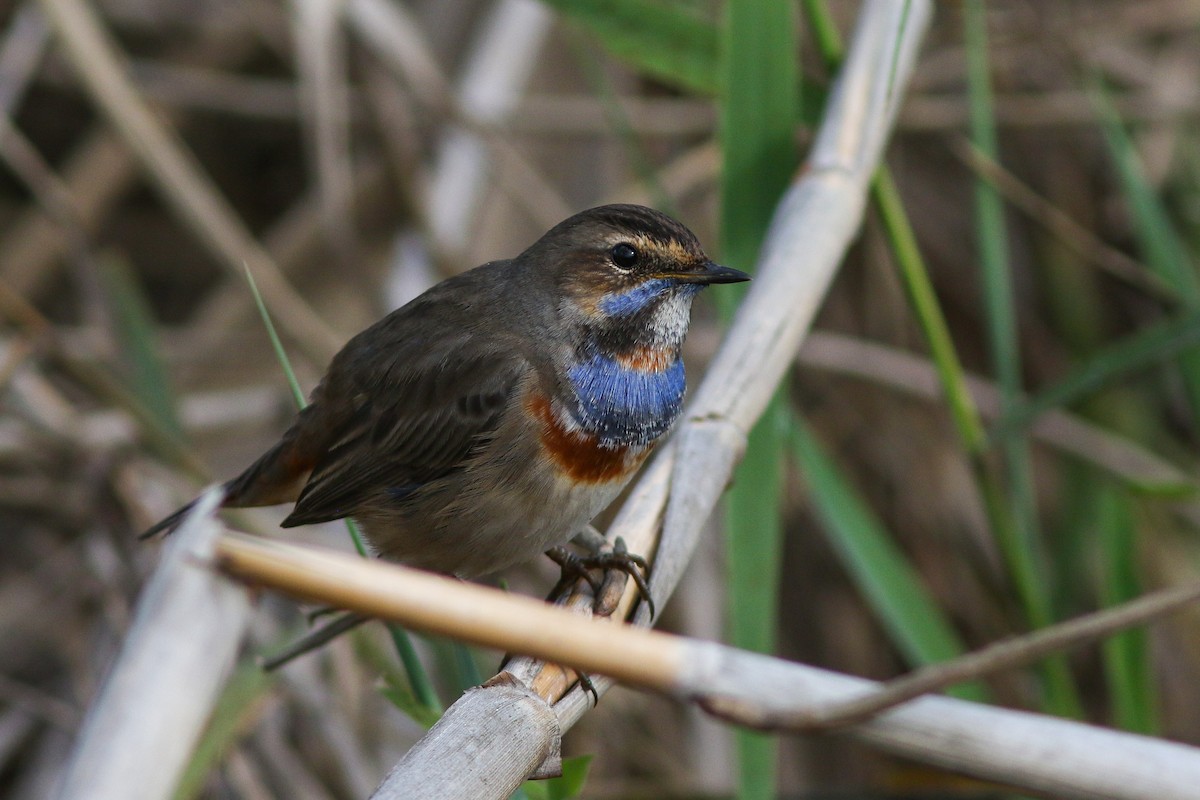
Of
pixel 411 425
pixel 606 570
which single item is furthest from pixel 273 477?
pixel 606 570

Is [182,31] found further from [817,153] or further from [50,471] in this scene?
[817,153]

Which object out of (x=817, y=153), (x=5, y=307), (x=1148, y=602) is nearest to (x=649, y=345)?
(x=817, y=153)

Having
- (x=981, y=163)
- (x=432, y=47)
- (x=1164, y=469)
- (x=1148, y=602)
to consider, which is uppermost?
(x=432, y=47)

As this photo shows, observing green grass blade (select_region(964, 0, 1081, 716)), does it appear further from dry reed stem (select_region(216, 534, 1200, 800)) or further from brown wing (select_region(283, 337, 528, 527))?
dry reed stem (select_region(216, 534, 1200, 800))

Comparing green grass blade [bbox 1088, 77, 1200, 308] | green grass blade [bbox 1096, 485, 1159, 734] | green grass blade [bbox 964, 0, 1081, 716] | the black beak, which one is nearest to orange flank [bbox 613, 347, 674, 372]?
the black beak

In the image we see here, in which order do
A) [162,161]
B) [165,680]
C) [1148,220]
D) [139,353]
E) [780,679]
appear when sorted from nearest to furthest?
[165,680]
[780,679]
[1148,220]
[139,353]
[162,161]

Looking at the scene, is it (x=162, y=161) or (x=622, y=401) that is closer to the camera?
(x=622, y=401)

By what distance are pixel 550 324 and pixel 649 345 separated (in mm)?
224

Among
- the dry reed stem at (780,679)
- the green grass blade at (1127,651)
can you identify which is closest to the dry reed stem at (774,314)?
the dry reed stem at (780,679)

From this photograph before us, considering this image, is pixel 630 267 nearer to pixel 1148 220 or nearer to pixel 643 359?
pixel 643 359

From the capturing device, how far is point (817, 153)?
8.21ft

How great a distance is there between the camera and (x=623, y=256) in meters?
2.59

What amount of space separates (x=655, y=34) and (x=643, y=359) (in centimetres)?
77

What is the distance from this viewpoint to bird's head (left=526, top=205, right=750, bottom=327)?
255 centimetres
